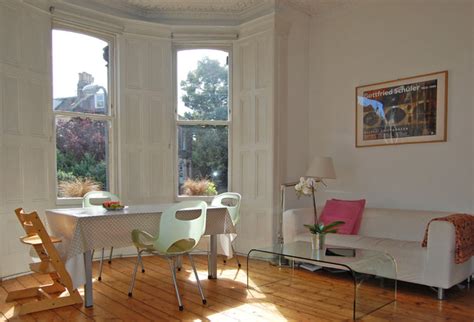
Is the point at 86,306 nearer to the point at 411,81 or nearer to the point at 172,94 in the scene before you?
the point at 172,94

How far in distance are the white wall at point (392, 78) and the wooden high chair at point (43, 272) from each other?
10.9 feet

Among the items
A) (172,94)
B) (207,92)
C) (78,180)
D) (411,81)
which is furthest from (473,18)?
(78,180)

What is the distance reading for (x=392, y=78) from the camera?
4453mm

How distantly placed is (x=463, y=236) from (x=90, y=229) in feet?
10.2

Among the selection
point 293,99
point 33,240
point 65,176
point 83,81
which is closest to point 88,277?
point 33,240

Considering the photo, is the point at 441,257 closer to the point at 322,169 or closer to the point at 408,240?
the point at 408,240

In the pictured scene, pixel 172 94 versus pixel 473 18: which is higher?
pixel 473 18

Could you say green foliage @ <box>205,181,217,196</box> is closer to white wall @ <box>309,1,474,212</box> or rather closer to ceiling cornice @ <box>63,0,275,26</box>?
white wall @ <box>309,1,474,212</box>

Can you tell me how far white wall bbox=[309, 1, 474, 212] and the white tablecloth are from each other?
263cm

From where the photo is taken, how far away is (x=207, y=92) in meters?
5.35

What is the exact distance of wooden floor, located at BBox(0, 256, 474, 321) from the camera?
2887 mm

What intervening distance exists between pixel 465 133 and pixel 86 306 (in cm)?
394

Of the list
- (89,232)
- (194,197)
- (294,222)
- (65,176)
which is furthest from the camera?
(194,197)

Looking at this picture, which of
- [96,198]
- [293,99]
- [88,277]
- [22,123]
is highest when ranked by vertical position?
[293,99]
